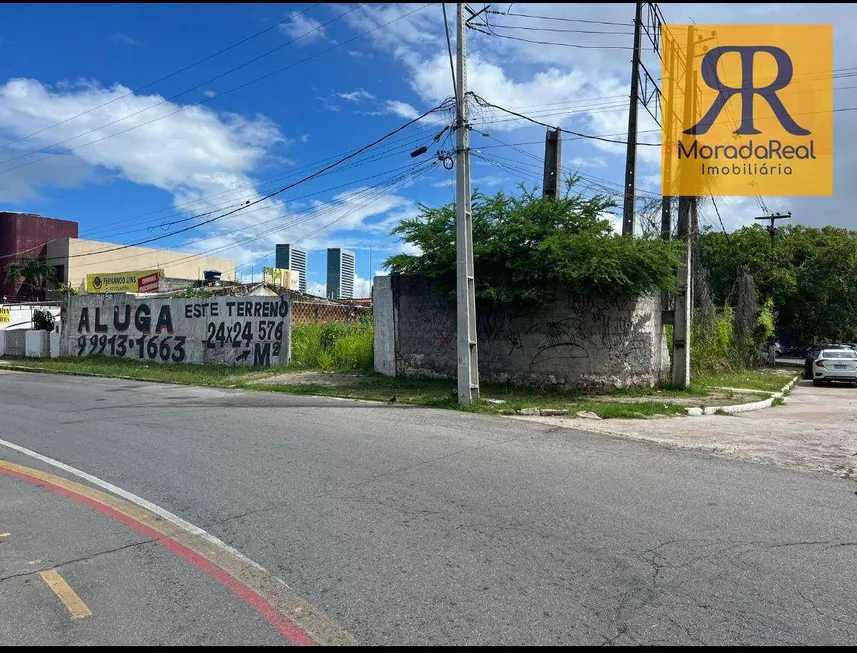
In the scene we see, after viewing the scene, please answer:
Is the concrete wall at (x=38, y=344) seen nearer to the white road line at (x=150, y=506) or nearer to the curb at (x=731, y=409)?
the white road line at (x=150, y=506)

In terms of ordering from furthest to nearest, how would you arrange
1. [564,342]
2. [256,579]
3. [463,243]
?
[564,342], [463,243], [256,579]

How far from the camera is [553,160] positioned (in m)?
18.7

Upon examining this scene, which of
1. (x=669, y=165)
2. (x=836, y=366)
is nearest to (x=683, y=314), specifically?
(x=669, y=165)

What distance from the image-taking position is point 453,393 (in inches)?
526

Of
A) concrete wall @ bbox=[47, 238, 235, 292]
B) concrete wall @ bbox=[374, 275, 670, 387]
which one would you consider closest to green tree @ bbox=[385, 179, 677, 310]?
concrete wall @ bbox=[374, 275, 670, 387]

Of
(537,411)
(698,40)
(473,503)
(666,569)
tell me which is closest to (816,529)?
(666,569)

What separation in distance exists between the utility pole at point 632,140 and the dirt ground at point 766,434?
→ 22.7 ft

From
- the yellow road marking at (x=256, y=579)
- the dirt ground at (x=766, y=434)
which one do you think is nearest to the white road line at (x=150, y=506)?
the yellow road marking at (x=256, y=579)

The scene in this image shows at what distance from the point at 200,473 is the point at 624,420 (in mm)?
7667

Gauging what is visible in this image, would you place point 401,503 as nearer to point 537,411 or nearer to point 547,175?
point 537,411

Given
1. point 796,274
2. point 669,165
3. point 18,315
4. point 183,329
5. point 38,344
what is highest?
point 669,165

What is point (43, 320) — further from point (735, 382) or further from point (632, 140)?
point (735, 382)

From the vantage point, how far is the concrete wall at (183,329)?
66.1ft

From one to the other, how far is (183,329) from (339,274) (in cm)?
2859
